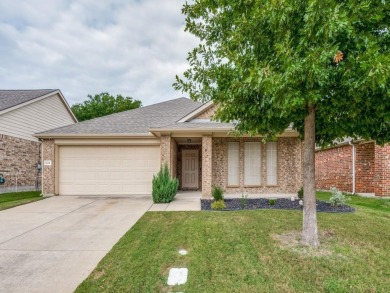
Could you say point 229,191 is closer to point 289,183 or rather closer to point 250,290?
point 289,183

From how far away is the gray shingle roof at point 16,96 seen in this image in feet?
46.2

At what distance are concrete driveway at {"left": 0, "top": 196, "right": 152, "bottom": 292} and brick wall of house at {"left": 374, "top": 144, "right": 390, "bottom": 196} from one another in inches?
384

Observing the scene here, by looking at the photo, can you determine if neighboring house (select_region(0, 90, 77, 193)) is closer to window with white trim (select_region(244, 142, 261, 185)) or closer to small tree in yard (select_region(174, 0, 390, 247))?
window with white trim (select_region(244, 142, 261, 185))

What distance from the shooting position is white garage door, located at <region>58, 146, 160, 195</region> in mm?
11906

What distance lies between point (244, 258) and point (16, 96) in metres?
17.4

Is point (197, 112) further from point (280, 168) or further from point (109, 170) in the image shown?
point (109, 170)

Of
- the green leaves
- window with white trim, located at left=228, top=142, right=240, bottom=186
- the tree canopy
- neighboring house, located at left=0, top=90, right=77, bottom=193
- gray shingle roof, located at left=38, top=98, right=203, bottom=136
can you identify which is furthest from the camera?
the tree canopy

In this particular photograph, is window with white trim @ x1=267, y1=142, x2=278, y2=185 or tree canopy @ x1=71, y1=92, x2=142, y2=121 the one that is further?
tree canopy @ x1=71, y1=92, x2=142, y2=121

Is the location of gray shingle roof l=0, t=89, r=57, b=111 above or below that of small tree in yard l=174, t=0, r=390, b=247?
above

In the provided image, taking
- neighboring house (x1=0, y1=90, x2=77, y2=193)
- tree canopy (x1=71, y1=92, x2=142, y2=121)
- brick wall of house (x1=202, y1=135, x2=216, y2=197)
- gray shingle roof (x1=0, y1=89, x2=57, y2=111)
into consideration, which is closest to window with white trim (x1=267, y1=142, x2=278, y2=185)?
brick wall of house (x1=202, y1=135, x2=216, y2=197)

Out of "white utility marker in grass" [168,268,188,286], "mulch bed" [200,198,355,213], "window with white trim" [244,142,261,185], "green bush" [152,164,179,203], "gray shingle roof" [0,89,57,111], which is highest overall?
"gray shingle roof" [0,89,57,111]

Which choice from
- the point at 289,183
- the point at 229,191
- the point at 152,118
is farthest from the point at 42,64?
the point at 289,183

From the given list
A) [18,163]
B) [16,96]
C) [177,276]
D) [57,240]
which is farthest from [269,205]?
[16,96]

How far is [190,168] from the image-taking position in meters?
14.2
